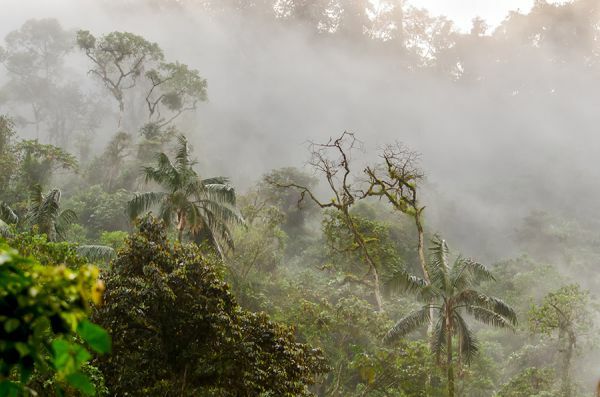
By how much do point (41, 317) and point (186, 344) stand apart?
28.2 feet

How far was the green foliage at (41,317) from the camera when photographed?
1768 mm

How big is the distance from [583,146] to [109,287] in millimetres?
73524

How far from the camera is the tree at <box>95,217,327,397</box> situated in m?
9.66

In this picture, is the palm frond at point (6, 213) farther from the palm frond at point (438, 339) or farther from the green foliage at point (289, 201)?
the green foliage at point (289, 201)

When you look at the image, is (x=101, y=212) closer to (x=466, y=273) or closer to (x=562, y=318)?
(x=466, y=273)

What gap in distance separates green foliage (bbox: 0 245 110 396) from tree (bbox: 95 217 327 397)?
7993 mm

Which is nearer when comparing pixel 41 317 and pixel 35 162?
pixel 41 317

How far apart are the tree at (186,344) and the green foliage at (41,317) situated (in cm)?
799

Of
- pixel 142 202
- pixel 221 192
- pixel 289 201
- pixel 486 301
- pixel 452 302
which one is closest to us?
pixel 486 301

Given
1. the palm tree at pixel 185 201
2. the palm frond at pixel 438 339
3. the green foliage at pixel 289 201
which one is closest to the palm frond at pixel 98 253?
the palm tree at pixel 185 201

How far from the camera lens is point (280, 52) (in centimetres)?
8194

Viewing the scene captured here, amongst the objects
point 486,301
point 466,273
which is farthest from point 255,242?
point 486,301

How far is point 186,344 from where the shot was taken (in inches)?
396

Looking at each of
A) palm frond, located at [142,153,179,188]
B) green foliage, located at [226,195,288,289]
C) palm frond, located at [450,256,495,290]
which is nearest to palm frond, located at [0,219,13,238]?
palm frond, located at [142,153,179,188]
